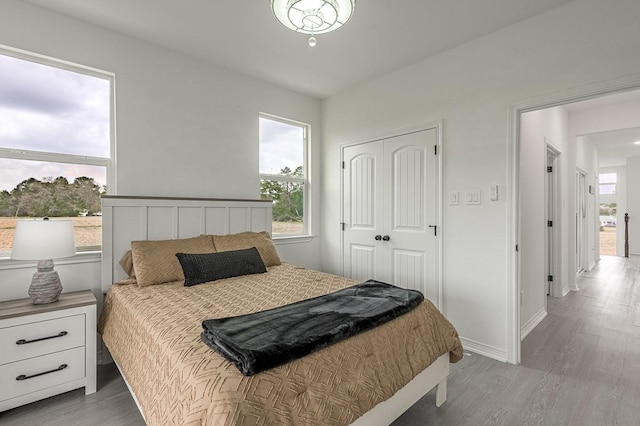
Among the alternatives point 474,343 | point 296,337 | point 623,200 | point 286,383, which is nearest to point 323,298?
point 296,337

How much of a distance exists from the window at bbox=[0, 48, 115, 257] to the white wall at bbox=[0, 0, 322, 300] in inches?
4.8

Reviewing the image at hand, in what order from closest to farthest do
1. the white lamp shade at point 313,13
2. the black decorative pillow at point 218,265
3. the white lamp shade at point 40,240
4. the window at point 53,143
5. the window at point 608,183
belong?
the white lamp shade at point 313,13, the white lamp shade at point 40,240, the window at point 53,143, the black decorative pillow at point 218,265, the window at point 608,183

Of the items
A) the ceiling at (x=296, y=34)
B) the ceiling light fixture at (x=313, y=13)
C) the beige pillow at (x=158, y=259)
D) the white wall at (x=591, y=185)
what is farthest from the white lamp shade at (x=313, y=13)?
the white wall at (x=591, y=185)

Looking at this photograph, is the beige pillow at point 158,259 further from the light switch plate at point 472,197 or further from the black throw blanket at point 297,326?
the light switch plate at point 472,197

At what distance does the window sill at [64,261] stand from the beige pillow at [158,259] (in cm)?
31

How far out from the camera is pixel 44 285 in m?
2.04

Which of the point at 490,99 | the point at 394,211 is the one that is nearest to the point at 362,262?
the point at 394,211

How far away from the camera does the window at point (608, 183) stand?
8.51 meters

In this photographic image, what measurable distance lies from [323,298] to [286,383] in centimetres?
73

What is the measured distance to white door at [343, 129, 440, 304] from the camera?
9.98ft

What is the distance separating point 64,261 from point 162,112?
4.79ft

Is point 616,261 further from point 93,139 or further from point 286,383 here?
point 93,139

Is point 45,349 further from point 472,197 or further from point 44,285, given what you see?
point 472,197

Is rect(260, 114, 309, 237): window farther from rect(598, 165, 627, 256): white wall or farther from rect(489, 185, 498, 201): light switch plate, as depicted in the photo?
rect(598, 165, 627, 256): white wall
